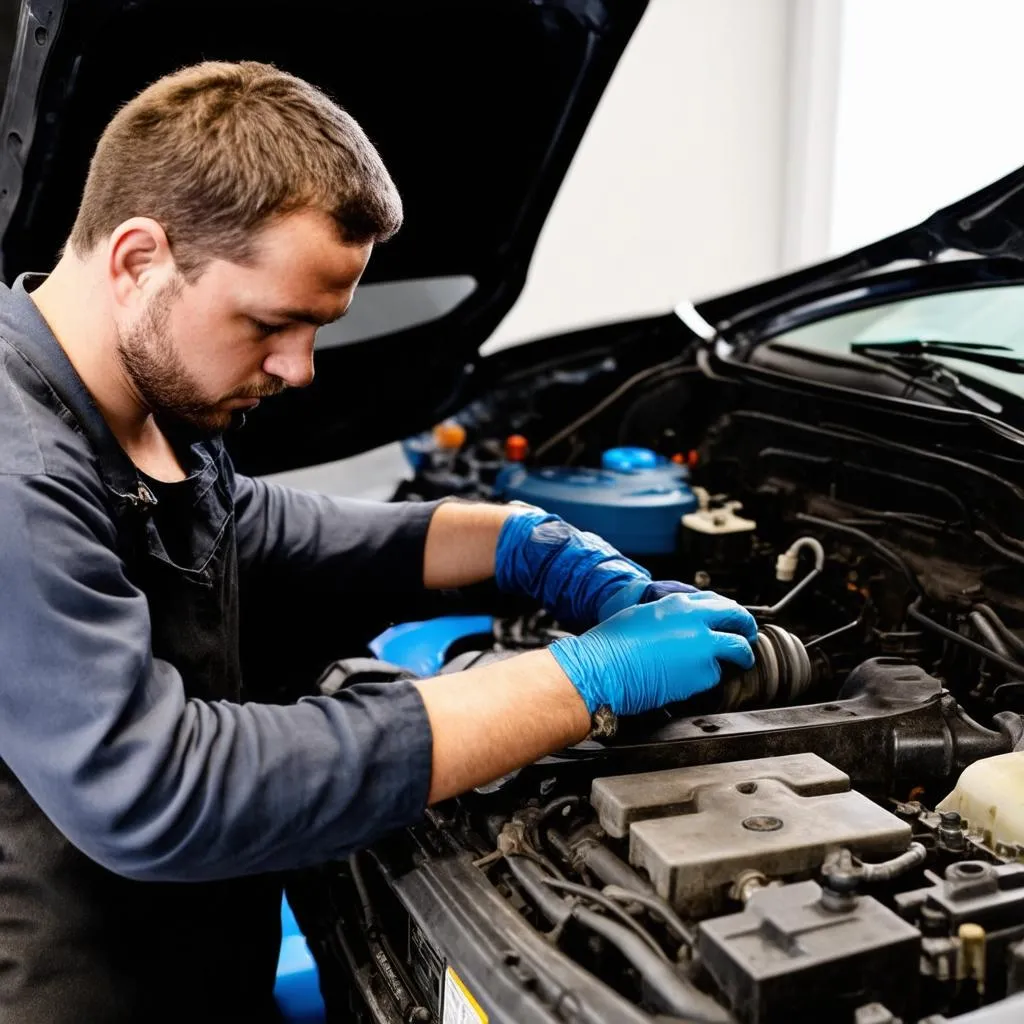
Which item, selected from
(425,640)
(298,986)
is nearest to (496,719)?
(298,986)

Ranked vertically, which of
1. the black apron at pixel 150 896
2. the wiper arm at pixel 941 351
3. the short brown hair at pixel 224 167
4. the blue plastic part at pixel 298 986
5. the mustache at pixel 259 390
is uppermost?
the short brown hair at pixel 224 167

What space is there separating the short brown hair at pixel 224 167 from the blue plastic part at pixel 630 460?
1.06 meters

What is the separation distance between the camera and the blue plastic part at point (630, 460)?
2.03 m

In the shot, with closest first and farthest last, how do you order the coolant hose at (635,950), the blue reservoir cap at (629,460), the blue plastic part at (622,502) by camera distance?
the coolant hose at (635,950) < the blue plastic part at (622,502) < the blue reservoir cap at (629,460)

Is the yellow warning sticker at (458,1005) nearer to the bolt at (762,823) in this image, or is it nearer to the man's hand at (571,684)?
the man's hand at (571,684)

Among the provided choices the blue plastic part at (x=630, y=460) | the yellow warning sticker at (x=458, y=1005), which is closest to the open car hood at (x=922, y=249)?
the blue plastic part at (x=630, y=460)

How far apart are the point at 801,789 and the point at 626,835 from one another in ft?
0.61

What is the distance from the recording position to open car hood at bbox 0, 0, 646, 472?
4.14ft

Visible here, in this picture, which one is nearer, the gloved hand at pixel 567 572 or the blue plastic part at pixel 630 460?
the gloved hand at pixel 567 572

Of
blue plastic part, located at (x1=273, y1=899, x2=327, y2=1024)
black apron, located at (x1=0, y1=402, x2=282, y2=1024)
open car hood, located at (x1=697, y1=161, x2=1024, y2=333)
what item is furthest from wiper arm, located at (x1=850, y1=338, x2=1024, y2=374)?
blue plastic part, located at (x1=273, y1=899, x2=327, y2=1024)

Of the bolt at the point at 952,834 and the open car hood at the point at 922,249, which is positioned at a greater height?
the open car hood at the point at 922,249

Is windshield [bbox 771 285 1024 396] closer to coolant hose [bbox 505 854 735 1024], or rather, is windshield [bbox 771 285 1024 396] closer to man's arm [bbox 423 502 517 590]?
man's arm [bbox 423 502 517 590]

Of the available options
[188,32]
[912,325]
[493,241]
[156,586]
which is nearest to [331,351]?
[493,241]

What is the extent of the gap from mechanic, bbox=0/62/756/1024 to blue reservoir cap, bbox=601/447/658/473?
864 mm
